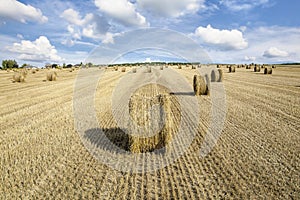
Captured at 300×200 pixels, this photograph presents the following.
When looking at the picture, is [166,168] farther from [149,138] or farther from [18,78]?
[18,78]

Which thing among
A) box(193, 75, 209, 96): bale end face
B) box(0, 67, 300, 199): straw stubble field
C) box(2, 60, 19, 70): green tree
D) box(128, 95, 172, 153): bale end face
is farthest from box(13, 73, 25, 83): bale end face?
box(2, 60, 19, 70): green tree

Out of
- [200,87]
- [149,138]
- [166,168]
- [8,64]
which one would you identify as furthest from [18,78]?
[8,64]

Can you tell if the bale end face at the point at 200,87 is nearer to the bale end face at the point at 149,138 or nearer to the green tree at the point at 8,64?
the bale end face at the point at 149,138

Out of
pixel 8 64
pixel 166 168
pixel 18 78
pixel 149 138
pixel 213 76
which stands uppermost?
pixel 8 64

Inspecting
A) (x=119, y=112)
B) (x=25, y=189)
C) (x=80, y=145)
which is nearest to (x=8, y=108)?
(x=119, y=112)

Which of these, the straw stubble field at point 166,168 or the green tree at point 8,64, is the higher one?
the green tree at point 8,64

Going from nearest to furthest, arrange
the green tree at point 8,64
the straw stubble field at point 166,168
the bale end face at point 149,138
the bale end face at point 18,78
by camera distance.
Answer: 1. the straw stubble field at point 166,168
2. the bale end face at point 149,138
3. the bale end face at point 18,78
4. the green tree at point 8,64

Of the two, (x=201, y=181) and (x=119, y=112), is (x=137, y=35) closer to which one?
(x=119, y=112)

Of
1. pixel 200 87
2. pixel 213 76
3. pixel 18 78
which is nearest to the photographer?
pixel 200 87

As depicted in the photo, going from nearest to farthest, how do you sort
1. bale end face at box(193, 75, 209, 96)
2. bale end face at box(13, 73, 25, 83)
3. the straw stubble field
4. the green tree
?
the straw stubble field
bale end face at box(193, 75, 209, 96)
bale end face at box(13, 73, 25, 83)
the green tree

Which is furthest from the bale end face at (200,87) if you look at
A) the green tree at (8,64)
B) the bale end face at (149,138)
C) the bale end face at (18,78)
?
the green tree at (8,64)

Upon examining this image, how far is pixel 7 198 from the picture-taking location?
4.20 m

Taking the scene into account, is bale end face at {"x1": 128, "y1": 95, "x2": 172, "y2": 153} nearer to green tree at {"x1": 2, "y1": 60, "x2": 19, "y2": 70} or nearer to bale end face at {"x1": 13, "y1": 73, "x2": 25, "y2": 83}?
bale end face at {"x1": 13, "y1": 73, "x2": 25, "y2": 83}

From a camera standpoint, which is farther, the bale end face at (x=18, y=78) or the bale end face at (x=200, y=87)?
the bale end face at (x=18, y=78)
